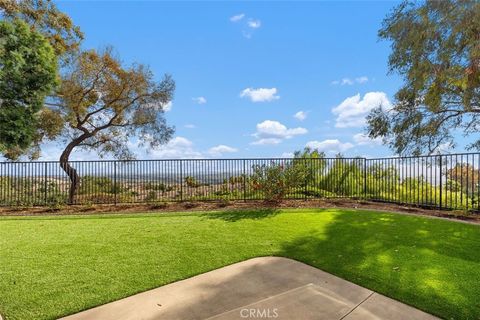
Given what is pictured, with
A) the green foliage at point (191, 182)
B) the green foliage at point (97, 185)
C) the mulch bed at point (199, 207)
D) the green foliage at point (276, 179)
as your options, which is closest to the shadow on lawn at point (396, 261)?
A: the mulch bed at point (199, 207)

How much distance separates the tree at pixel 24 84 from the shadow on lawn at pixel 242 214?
5.84 m

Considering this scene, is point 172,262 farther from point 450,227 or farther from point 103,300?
point 450,227

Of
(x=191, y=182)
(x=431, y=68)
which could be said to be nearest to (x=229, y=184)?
(x=191, y=182)

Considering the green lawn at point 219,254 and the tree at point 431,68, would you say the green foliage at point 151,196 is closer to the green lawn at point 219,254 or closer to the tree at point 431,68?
the green lawn at point 219,254

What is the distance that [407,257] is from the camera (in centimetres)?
472

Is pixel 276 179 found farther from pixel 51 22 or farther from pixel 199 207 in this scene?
pixel 51 22

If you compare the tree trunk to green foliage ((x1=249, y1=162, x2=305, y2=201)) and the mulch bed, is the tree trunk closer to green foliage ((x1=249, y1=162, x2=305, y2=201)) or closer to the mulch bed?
the mulch bed

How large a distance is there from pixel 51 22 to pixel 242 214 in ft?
36.8

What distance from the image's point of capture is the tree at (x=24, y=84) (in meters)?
8.16

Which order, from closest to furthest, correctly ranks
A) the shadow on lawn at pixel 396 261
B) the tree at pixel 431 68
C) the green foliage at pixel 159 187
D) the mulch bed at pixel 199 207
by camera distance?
the shadow on lawn at pixel 396 261, the tree at pixel 431 68, the mulch bed at pixel 199 207, the green foliage at pixel 159 187

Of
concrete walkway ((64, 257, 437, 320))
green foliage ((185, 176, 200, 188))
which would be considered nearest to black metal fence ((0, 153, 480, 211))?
green foliage ((185, 176, 200, 188))

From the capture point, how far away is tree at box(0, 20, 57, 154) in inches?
321

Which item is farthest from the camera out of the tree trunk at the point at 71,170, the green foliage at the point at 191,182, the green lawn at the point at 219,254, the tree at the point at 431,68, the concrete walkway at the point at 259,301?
the tree trunk at the point at 71,170

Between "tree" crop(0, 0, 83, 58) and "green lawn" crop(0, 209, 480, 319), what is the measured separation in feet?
27.1
